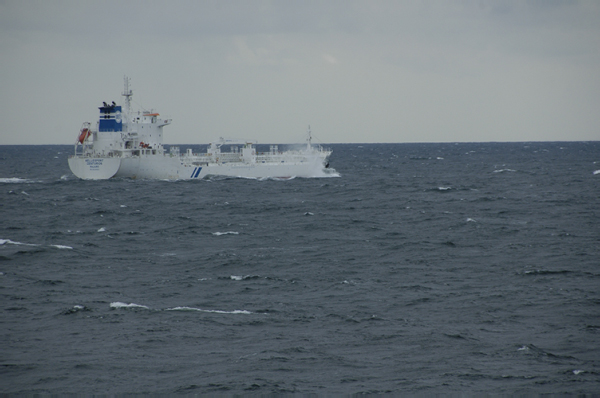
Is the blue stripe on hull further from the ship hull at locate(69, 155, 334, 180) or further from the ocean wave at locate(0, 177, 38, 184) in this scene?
→ the ocean wave at locate(0, 177, 38, 184)

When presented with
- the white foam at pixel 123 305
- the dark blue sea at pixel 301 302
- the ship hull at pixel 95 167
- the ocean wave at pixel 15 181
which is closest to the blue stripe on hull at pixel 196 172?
the ship hull at pixel 95 167

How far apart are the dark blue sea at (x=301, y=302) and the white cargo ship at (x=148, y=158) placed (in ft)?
91.9

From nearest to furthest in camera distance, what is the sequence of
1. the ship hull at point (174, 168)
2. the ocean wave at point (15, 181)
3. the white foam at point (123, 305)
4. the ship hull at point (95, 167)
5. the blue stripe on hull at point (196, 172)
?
the white foam at point (123, 305)
the ship hull at point (95, 167)
the ship hull at point (174, 168)
the blue stripe on hull at point (196, 172)
the ocean wave at point (15, 181)

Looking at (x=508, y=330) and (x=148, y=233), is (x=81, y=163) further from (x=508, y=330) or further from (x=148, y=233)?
(x=508, y=330)

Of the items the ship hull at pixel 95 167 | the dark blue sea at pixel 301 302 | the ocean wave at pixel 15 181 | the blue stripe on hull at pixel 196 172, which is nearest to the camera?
the dark blue sea at pixel 301 302

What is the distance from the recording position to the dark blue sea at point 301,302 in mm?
19234

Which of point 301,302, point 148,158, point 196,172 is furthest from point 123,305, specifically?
point 196,172

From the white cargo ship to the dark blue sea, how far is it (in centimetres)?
2802

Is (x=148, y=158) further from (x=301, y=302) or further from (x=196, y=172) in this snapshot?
(x=301, y=302)

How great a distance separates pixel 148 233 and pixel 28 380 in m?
28.1

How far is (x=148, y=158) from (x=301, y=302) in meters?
62.5

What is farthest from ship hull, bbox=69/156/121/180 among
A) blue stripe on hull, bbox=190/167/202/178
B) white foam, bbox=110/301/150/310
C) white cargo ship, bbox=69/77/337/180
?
white foam, bbox=110/301/150/310

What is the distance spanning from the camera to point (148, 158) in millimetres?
85438

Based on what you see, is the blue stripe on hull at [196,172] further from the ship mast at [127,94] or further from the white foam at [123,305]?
the white foam at [123,305]
